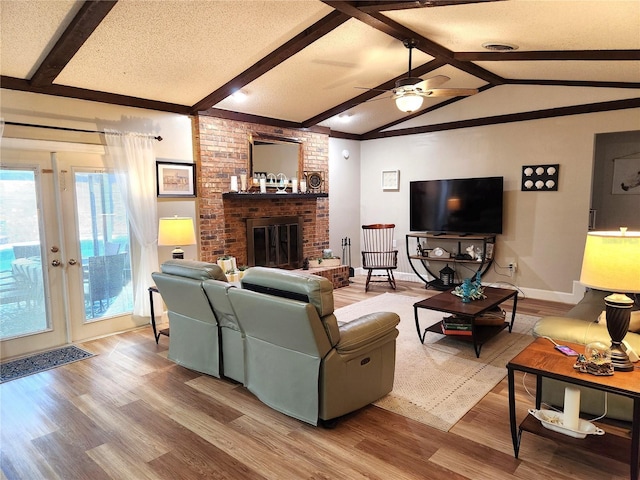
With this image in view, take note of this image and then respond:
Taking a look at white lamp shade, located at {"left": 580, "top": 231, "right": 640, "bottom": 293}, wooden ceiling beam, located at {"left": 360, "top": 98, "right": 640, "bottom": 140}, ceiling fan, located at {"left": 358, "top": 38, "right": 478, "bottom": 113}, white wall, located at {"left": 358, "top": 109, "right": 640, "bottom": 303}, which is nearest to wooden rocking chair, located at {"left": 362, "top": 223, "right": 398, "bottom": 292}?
white wall, located at {"left": 358, "top": 109, "right": 640, "bottom": 303}

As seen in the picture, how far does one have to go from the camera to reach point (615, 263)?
80.3 inches

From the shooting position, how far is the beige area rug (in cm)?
296

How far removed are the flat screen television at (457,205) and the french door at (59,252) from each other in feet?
14.6

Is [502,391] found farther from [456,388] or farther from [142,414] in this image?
[142,414]

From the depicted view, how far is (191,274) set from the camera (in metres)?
3.33

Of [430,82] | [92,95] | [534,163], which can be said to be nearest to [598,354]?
[430,82]

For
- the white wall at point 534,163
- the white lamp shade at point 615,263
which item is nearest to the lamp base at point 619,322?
the white lamp shade at point 615,263

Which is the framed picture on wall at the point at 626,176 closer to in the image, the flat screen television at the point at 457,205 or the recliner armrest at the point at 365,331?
the flat screen television at the point at 457,205

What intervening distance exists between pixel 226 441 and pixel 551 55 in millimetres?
4606

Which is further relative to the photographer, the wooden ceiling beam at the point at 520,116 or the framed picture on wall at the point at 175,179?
the wooden ceiling beam at the point at 520,116

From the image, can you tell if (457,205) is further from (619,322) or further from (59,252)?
(59,252)

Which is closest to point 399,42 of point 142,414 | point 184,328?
point 184,328

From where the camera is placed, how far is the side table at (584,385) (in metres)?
1.98

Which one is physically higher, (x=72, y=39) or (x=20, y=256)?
(x=72, y=39)
